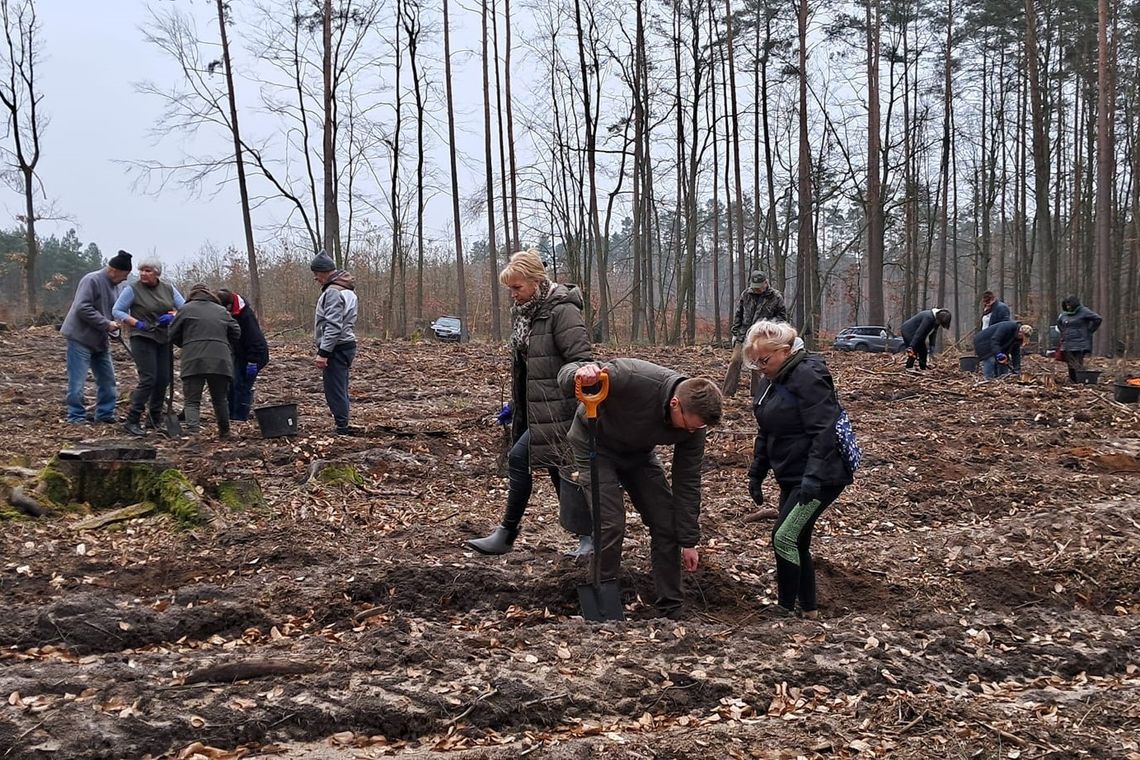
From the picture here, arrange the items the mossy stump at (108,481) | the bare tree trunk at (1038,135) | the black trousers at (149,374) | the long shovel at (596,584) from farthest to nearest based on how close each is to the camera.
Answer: the bare tree trunk at (1038,135) → the black trousers at (149,374) → the mossy stump at (108,481) → the long shovel at (596,584)

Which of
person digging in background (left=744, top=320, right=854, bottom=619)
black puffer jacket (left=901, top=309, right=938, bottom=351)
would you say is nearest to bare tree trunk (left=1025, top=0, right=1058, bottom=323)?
black puffer jacket (left=901, top=309, right=938, bottom=351)

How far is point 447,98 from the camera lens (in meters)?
26.0

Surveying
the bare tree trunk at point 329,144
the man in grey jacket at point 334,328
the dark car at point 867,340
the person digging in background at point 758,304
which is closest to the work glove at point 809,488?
the man in grey jacket at point 334,328

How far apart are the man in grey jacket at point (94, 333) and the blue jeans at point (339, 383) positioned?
1.98 meters

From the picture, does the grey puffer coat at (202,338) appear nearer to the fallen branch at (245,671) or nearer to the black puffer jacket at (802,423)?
the fallen branch at (245,671)

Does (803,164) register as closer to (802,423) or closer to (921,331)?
(921,331)

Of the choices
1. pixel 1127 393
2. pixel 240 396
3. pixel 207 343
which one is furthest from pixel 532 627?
pixel 1127 393

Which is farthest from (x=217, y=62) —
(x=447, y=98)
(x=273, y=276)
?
(x=273, y=276)

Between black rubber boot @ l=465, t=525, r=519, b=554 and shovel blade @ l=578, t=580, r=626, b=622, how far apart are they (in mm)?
907

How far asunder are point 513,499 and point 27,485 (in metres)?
3.23

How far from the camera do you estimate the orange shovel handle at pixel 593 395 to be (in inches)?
162

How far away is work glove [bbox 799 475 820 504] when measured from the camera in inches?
162

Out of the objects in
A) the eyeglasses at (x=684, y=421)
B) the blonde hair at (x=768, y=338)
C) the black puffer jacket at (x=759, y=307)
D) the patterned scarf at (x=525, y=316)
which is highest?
the black puffer jacket at (x=759, y=307)

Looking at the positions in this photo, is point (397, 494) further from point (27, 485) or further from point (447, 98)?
point (447, 98)
